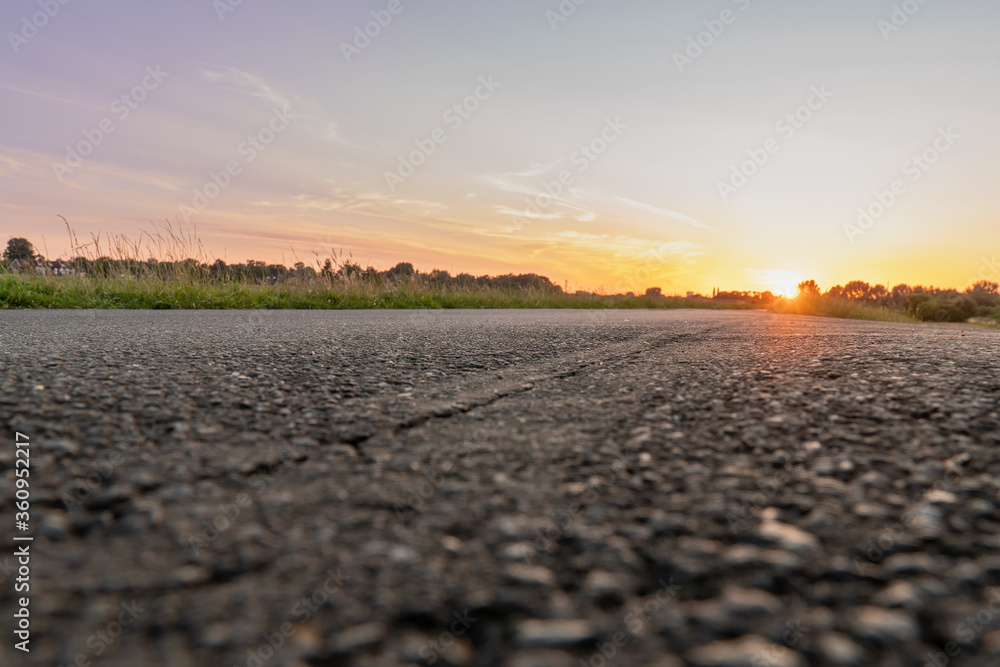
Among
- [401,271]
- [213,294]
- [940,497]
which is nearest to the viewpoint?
[940,497]

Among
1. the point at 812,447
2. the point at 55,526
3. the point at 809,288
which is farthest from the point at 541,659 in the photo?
the point at 809,288

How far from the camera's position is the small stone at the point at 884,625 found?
0.64 m

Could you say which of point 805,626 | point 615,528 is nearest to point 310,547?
point 615,528

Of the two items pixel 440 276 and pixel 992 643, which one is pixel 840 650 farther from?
pixel 440 276

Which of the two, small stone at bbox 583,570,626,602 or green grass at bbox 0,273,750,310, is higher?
green grass at bbox 0,273,750,310

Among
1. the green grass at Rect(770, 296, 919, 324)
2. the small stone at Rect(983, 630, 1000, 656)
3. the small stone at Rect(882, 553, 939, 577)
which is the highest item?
the green grass at Rect(770, 296, 919, 324)

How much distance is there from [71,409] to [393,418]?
0.91 m

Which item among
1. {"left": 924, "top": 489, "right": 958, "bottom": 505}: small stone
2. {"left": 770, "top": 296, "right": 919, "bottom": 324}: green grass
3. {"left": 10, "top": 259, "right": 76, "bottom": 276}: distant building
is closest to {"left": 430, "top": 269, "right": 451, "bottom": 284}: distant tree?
{"left": 10, "top": 259, "right": 76, "bottom": 276}: distant building

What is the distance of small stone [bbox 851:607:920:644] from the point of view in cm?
64

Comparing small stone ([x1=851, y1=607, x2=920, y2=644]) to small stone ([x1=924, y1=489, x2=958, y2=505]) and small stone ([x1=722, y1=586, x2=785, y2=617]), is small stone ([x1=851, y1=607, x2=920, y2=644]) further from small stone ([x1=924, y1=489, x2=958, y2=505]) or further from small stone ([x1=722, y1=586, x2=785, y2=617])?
small stone ([x1=924, y1=489, x2=958, y2=505])

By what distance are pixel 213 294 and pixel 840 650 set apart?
33.2ft

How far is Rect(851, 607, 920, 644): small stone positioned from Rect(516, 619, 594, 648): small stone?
0.33 m

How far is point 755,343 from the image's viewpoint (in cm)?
366

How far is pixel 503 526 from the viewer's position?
0.89 metres
